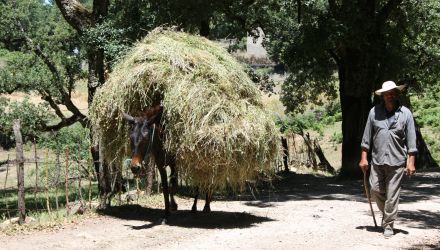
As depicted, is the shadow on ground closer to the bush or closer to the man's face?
the man's face

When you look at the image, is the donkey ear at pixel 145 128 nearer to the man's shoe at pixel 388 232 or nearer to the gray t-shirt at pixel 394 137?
the gray t-shirt at pixel 394 137

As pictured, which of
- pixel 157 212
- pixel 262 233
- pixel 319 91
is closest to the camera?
pixel 262 233

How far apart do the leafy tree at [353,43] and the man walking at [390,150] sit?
7166 millimetres

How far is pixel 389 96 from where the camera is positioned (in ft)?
25.4

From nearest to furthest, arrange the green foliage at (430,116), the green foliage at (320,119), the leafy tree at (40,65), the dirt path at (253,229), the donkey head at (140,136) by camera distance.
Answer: the dirt path at (253,229) < the donkey head at (140,136) < the leafy tree at (40,65) < the green foliage at (430,116) < the green foliage at (320,119)

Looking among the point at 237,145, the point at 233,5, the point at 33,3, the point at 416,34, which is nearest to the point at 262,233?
Result: the point at 237,145

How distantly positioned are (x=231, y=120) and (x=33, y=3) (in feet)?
66.6

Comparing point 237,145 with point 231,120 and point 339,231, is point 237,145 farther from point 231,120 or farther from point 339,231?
point 339,231

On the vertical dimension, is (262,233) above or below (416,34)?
below

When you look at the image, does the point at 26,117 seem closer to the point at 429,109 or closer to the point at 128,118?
the point at 128,118

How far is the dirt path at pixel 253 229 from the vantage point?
292 inches

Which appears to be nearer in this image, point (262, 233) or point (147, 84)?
point (262, 233)

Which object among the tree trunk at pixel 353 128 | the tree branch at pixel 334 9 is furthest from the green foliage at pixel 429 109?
the tree branch at pixel 334 9

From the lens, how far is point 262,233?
8.02 m
